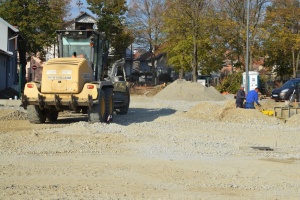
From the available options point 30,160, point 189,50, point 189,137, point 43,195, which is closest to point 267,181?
point 43,195

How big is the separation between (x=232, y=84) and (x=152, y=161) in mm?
40091

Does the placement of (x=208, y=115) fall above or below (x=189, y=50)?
below

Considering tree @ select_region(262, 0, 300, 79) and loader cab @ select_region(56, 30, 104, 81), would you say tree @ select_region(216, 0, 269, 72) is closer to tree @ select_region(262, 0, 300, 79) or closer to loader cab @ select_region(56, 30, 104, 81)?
tree @ select_region(262, 0, 300, 79)

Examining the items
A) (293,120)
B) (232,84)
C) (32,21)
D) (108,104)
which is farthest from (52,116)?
(232,84)

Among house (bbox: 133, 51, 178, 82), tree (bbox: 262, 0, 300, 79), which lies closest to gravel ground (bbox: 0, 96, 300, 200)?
tree (bbox: 262, 0, 300, 79)

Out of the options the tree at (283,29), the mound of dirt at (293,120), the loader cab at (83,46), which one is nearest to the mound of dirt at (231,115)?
the mound of dirt at (293,120)

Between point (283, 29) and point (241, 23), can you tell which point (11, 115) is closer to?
point (241, 23)

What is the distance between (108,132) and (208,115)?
22.6ft

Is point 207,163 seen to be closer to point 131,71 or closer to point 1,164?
point 1,164

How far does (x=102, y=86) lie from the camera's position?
1888 centimetres

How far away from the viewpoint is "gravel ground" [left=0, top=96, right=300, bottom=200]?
357 inches

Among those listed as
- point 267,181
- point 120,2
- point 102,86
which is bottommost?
point 267,181

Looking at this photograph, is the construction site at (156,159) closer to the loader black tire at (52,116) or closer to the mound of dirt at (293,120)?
the mound of dirt at (293,120)

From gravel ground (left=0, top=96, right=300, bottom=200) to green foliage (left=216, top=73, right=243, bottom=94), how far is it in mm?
30707
